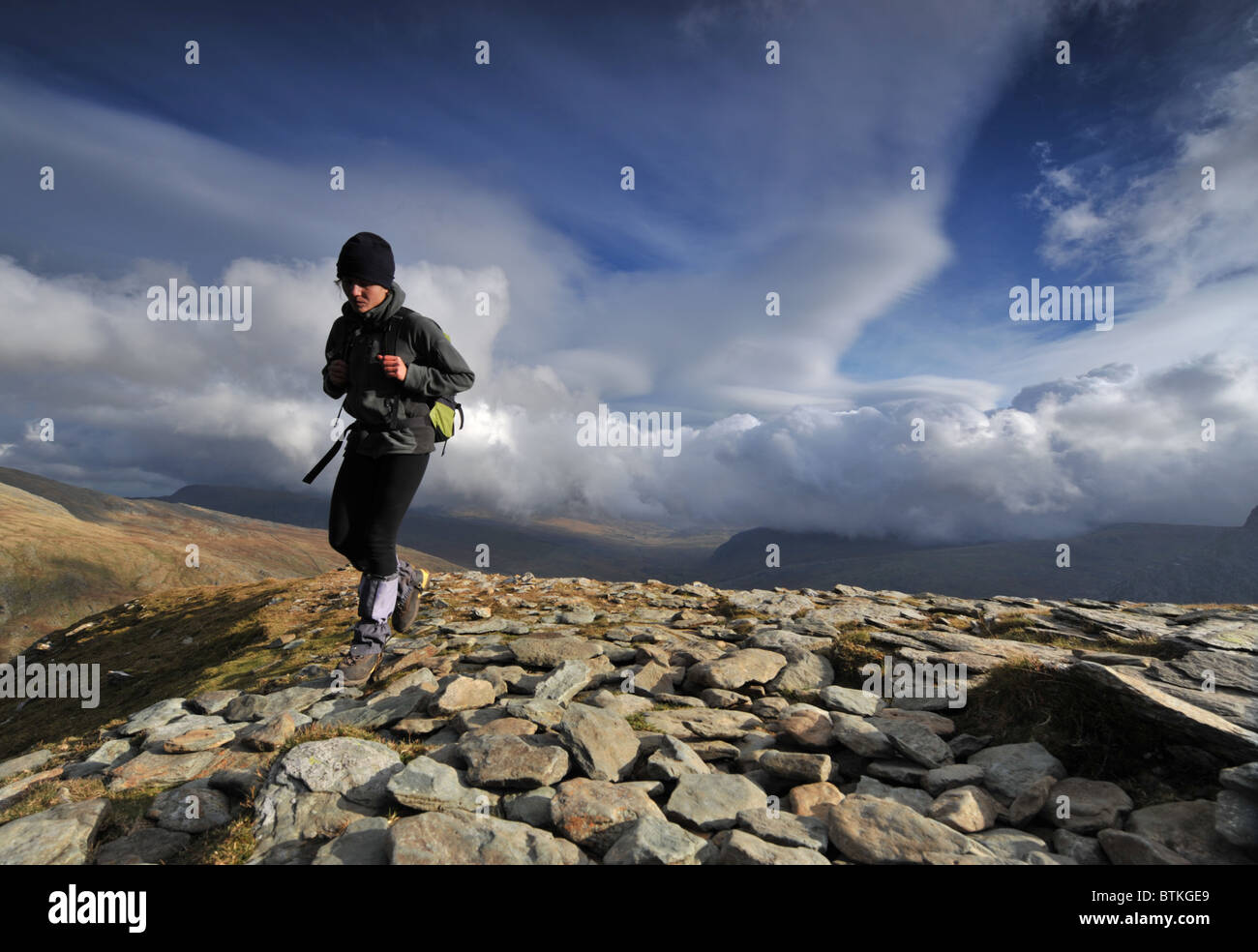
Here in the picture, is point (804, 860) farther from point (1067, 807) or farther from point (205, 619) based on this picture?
point (205, 619)

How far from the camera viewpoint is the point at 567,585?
21703 mm

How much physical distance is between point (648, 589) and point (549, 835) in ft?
55.6

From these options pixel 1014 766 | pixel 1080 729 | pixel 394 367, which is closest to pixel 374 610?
pixel 394 367

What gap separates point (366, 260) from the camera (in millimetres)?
7562

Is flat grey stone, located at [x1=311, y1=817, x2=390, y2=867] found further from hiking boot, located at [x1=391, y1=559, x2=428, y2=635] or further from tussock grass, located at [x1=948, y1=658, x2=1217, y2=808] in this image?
tussock grass, located at [x1=948, y1=658, x2=1217, y2=808]

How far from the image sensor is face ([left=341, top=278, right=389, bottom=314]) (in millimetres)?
7553

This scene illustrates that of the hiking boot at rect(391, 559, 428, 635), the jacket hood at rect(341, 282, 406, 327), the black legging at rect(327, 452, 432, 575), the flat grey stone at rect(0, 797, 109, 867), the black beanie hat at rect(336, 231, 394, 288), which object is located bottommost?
the flat grey stone at rect(0, 797, 109, 867)

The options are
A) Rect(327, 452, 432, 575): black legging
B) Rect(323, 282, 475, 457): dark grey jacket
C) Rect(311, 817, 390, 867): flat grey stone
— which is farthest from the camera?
Rect(327, 452, 432, 575): black legging

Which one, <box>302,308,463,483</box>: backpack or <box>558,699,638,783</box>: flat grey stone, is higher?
<box>302,308,463,483</box>: backpack

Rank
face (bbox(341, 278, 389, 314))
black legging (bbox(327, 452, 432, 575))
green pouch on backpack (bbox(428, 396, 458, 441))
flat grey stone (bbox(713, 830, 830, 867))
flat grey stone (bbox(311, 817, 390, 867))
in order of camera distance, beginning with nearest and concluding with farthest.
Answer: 1. flat grey stone (bbox(713, 830, 830, 867))
2. flat grey stone (bbox(311, 817, 390, 867))
3. face (bbox(341, 278, 389, 314))
4. black legging (bbox(327, 452, 432, 575))
5. green pouch on backpack (bbox(428, 396, 458, 441))

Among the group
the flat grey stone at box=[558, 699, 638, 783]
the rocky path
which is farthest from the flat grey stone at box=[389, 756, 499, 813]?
the flat grey stone at box=[558, 699, 638, 783]

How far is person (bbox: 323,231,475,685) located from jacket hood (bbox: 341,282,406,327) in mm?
14

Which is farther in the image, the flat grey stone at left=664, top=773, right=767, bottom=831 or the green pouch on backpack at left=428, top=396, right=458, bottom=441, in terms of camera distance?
the green pouch on backpack at left=428, top=396, right=458, bottom=441
